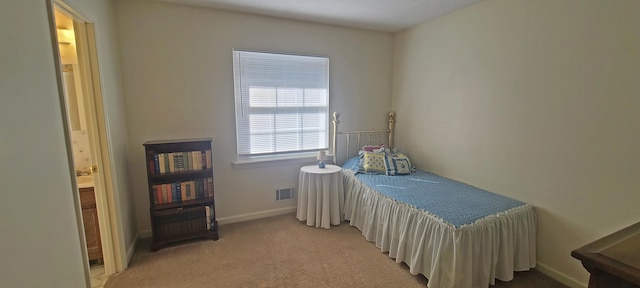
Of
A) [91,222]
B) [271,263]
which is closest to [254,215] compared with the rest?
[271,263]

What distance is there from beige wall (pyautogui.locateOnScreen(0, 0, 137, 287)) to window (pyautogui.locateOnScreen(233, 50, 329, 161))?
174 centimetres

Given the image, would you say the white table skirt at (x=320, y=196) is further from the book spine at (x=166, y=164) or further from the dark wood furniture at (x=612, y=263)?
the dark wood furniture at (x=612, y=263)

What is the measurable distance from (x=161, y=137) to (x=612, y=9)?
380 cm

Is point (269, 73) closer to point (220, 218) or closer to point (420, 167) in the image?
point (220, 218)

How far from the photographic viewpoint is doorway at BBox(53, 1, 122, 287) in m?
1.96

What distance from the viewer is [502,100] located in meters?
2.45

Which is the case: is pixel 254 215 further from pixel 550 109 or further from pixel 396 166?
pixel 550 109

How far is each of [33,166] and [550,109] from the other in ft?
10.6

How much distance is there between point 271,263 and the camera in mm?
2365

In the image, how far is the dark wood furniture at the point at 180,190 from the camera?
2.53 meters

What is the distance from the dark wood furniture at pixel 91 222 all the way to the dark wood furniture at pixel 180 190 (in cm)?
41

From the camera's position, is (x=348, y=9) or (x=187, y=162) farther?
(x=348, y=9)

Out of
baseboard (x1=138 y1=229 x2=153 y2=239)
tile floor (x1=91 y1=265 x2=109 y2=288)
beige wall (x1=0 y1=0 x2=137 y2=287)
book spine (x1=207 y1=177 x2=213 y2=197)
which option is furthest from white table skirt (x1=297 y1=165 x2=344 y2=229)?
beige wall (x1=0 y1=0 x2=137 y2=287)

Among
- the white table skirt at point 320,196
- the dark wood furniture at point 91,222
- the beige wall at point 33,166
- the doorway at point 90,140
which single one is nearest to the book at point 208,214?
the doorway at point 90,140
